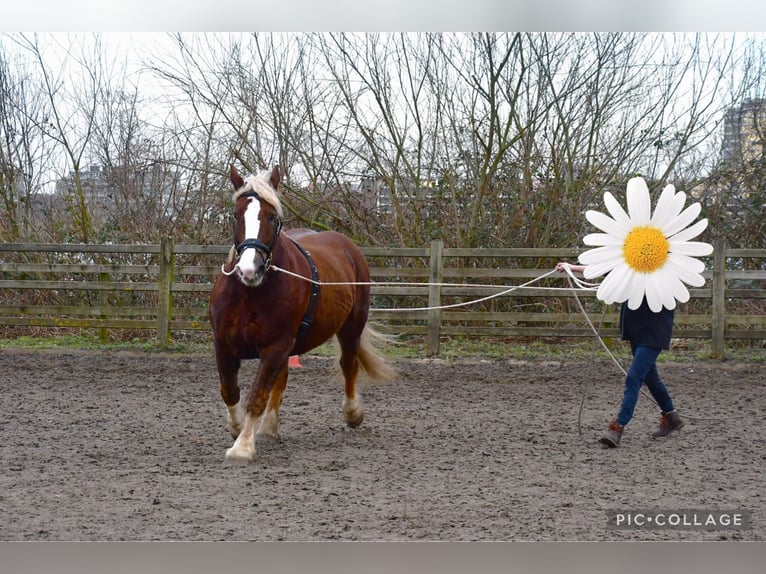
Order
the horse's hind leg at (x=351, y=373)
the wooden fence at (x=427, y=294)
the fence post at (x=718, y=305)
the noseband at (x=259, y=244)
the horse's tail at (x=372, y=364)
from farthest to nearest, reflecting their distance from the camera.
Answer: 1. the wooden fence at (x=427, y=294)
2. the fence post at (x=718, y=305)
3. the horse's tail at (x=372, y=364)
4. the horse's hind leg at (x=351, y=373)
5. the noseband at (x=259, y=244)

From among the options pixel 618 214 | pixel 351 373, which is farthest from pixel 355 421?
pixel 618 214

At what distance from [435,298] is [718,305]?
→ 3.36 metres

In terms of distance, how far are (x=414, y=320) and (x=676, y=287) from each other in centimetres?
628

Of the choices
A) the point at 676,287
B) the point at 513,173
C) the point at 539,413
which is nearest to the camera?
the point at 676,287

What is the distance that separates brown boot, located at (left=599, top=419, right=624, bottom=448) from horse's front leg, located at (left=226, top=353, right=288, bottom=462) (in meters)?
2.15

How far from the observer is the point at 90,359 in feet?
31.1

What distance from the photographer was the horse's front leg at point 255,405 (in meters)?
4.80

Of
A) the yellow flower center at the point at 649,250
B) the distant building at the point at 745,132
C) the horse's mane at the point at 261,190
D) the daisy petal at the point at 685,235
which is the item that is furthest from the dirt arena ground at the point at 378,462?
the distant building at the point at 745,132

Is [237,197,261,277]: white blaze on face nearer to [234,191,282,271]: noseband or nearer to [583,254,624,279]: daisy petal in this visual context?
[234,191,282,271]: noseband

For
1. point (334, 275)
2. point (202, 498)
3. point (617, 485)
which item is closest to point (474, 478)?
point (617, 485)

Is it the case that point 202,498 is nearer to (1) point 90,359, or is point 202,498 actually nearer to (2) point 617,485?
(2) point 617,485

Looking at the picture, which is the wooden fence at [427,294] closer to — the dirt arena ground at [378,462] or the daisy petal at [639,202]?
the dirt arena ground at [378,462]

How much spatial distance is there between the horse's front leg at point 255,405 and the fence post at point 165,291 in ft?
17.5

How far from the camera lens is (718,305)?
9609 millimetres
